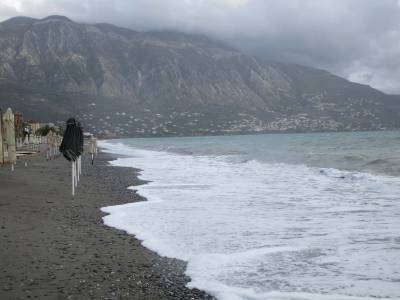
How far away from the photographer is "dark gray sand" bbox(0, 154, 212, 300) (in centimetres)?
570

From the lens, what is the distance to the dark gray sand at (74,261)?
18.7ft

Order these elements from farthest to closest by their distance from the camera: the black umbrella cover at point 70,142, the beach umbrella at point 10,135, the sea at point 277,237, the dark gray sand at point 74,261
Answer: the beach umbrella at point 10,135 < the black umbrella cover at point 70,142 < the sea at point 277,237 < the dark gray sand at point 74,261

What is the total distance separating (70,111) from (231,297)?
15501 cm

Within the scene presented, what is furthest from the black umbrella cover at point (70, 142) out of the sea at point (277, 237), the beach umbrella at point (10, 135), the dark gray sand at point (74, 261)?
the beach umbrella at point (10, 135)

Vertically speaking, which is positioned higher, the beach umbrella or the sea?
the beach umbrella

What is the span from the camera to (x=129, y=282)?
20.1 ft

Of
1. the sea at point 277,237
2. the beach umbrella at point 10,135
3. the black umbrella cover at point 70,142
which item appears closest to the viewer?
the sea at point 277,237

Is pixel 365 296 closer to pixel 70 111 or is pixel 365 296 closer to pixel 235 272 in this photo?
pixel 235 272

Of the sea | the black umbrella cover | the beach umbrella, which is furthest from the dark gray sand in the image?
the beach umbrella

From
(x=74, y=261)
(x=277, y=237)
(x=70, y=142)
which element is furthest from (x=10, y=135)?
(x=277, y=237)

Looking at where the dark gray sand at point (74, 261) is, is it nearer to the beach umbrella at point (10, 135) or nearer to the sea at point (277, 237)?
the sea at point (277, 237)

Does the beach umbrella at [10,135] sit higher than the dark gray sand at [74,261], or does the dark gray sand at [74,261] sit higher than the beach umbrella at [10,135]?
the beach umbrella at [10,135]

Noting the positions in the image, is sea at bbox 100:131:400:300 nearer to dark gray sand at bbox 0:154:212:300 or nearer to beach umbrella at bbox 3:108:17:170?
dark gray sand at bbox 0:154:212:300

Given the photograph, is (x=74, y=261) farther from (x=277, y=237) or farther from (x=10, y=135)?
(x=10, y=135)
